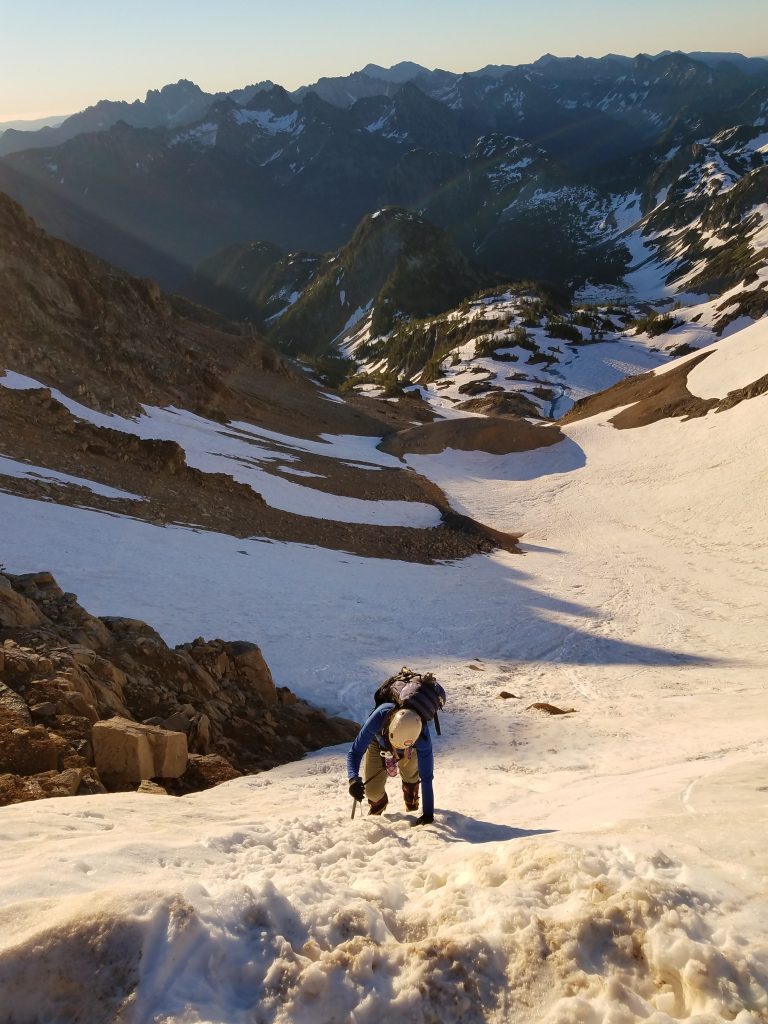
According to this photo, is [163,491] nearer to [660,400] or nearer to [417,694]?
[417,694]

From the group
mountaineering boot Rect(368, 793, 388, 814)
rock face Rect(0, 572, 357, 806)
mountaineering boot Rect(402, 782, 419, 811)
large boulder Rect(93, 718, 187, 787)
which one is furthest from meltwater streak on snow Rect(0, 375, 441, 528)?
mountaineering boot Rect(402, 782, 419, 811)

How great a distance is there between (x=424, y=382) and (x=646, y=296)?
91.1 meters

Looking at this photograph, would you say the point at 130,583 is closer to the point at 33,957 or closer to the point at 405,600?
the point at 405,600

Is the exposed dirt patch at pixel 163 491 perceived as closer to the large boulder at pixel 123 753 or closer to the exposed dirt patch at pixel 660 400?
the large boulder at pixel 123 753

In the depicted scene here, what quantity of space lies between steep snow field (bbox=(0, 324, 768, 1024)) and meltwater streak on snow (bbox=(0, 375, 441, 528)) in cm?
824

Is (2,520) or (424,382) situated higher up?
(424,382)

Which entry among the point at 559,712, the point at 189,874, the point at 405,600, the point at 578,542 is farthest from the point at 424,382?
the point at 189,874

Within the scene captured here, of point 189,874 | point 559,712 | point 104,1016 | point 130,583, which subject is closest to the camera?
point 104,1016

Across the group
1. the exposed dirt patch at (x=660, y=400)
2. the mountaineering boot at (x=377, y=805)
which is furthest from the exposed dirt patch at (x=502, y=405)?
the mountaineering boot at (x=377, y=805)

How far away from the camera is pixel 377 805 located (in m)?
7.13

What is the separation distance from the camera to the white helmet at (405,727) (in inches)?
256

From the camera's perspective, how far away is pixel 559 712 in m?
13.2

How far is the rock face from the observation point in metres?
7.91

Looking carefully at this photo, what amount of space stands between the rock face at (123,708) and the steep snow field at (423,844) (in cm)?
79
